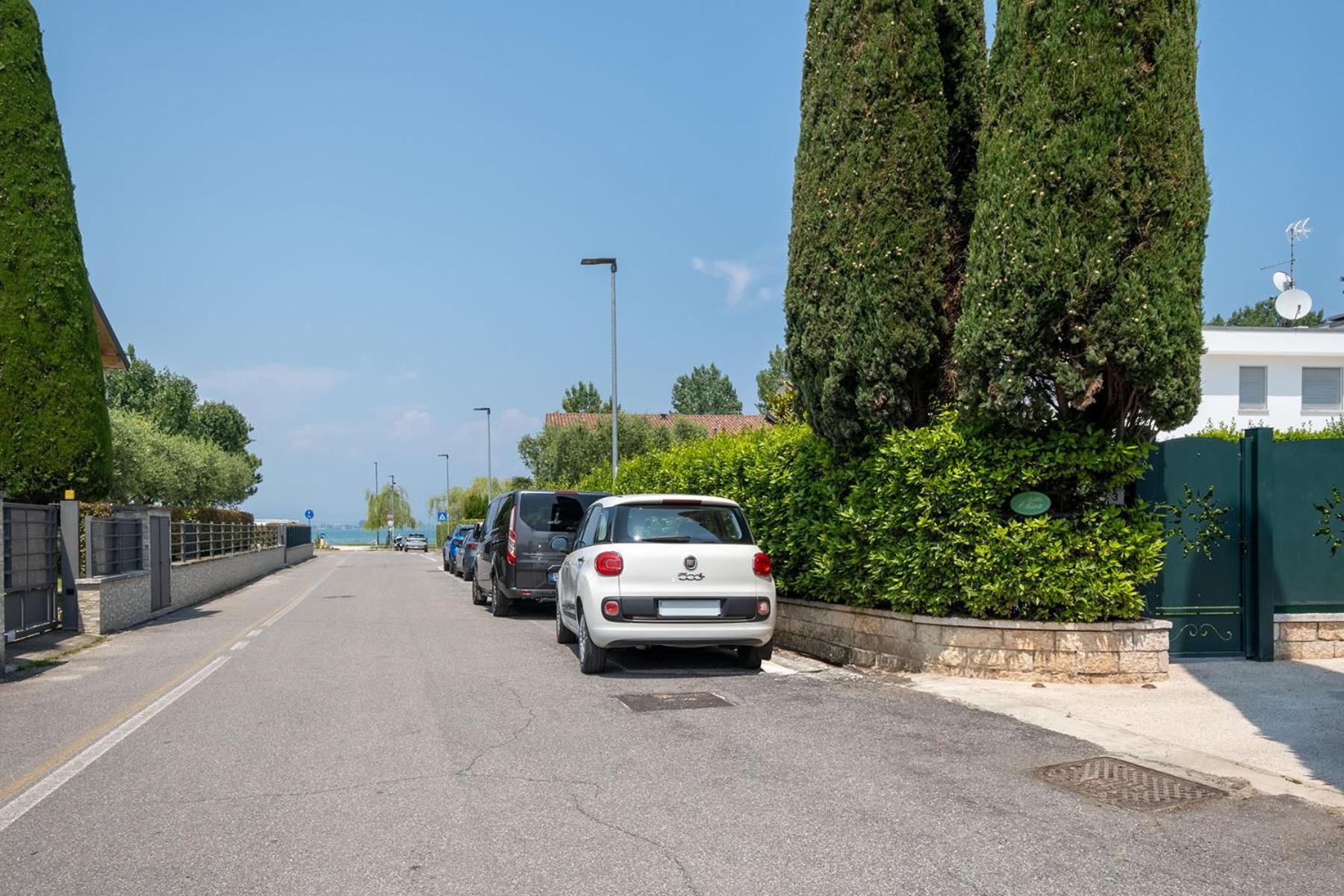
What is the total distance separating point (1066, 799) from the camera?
5.58 meters

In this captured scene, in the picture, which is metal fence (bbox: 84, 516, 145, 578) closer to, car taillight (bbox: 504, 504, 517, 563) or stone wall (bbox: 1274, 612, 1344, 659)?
car taillight (bbox: 504, 504, 517, 563)

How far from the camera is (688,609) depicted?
392 inches

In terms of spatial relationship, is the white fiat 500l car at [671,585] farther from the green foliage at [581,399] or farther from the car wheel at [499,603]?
the green foliage at [581,399]

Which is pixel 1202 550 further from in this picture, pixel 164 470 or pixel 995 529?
pixel 164 470

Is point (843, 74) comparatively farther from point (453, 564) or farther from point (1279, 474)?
point (453, 564)

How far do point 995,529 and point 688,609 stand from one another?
296cm

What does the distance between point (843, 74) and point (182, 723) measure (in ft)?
28.8

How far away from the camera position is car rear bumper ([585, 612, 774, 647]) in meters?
9.91

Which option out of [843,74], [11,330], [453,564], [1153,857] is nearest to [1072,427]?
[843,74]

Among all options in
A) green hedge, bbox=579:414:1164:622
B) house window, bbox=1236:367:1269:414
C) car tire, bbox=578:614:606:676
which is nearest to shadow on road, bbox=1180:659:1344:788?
green hedge, bbox=579:414:1164:622

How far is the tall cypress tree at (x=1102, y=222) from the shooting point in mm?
8977

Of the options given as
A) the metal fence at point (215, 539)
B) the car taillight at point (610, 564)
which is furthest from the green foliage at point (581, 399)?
the car taillight at point (610, 564)

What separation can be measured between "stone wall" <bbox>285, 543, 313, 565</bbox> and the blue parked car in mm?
11452

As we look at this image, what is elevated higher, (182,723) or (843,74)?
(843,74)
